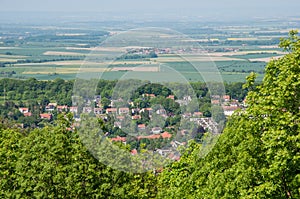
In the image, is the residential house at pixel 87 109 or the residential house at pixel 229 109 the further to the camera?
the residential house at pixel 229 109

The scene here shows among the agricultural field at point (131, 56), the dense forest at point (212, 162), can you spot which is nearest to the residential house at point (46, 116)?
the agricultural field at point (131, 56)

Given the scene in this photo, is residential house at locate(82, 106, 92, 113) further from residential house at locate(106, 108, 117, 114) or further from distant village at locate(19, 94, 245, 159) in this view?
residential house at locate(106, 108, 117, 114)

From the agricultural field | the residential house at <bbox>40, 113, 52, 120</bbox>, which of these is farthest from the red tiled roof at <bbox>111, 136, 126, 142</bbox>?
the residential house at <bbox>40, 113, 52, 120</bbox>

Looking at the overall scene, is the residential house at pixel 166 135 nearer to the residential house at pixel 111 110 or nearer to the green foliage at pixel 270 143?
the residential house at pixel 111 110

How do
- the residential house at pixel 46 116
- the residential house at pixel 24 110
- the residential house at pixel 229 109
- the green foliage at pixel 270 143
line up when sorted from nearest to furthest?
1. the green foliage at pixel 270 143
2. the residential house at pixel 229 109
3. the residential house at pixel 46 116
4. the residential house at pixel 24 110

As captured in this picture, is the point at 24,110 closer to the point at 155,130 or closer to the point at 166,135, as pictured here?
the point at 155,130

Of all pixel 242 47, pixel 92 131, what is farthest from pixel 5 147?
pixel 242 47

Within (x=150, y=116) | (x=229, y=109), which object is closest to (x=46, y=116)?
(x=229, y=109)

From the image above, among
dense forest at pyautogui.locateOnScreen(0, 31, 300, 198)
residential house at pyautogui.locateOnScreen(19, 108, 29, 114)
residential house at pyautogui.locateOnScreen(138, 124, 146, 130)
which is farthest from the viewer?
residential house at pyautogui.locateOnScreen(19, 108, 29, 114)

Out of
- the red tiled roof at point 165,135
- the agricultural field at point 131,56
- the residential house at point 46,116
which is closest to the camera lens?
the red tiled roof at point 165,135
